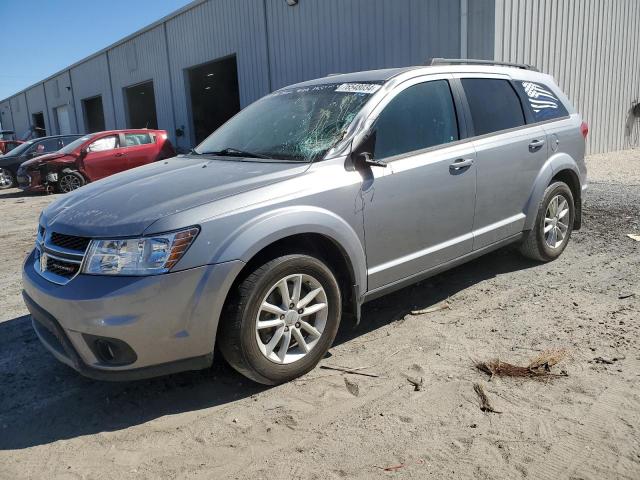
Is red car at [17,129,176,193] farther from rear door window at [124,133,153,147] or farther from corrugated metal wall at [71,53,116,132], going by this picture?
corrugated metal wall at [71,53,116,132]

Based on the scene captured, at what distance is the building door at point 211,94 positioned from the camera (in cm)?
2011

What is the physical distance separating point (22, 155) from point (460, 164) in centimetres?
1487

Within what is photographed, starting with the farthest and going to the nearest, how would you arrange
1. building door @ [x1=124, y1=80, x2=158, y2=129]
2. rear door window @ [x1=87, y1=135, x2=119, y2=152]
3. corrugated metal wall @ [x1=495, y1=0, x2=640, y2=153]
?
building door @ [x1=124, y1=80, x2=158, y2=129] < rear door window @ [x1=87, y1=135, x2=119, y2=152] < corrugated metal wall @ [x1=495, y1=0, x2=640, y2=153]

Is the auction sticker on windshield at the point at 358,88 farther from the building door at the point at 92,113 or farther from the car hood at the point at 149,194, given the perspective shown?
the building door at the point at 92,113

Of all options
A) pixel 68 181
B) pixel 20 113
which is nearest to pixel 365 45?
pixel 68 181

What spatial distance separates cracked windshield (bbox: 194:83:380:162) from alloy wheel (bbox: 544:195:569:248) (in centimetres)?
228

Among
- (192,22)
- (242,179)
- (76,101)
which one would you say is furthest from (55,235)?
(76,101)

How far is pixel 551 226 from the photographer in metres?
4.93

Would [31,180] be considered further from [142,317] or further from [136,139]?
[142,317]

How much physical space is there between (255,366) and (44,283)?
122 centimetres

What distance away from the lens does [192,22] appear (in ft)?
60.3

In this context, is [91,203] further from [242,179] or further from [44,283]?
[242,179]

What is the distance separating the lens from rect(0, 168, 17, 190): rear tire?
48.7 ft

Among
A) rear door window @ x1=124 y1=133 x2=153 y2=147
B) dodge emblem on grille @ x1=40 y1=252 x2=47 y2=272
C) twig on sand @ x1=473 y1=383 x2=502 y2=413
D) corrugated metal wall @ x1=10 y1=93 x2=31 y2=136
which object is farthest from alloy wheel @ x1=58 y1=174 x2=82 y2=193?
corrugated metal wall @ x1=10 y1=93 x2=31 y2=136
